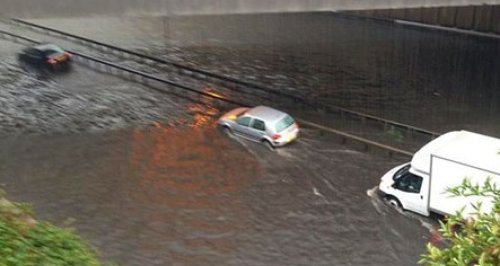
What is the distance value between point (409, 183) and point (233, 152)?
4.78 metres

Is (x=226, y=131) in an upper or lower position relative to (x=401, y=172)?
lower

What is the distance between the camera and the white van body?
1250 centimetres

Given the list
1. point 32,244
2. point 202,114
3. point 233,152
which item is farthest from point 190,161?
point 32,244

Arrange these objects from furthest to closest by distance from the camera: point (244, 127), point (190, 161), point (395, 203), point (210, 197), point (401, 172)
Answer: point (244, 127) < point (190, 161) < point (210, 197) < point (401, 172) < point (395, 203)

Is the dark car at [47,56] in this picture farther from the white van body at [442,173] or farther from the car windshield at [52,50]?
the white van body at [442,173]

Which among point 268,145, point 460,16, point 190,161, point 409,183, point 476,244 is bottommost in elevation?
point 190,161

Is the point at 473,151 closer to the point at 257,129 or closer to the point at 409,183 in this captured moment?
the point at 409,183

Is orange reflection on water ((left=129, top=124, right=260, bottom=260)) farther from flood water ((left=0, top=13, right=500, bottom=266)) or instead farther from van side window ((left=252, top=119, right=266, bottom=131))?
van side window ((left=252, top=119, right=266, bottom=131))

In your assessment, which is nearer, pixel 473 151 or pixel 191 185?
pixel 473 151

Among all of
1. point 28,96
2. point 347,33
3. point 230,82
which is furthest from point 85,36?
point 347,33

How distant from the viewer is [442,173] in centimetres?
1285

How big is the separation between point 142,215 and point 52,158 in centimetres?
397

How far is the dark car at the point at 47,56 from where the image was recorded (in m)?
23.1

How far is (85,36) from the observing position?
27219mm
